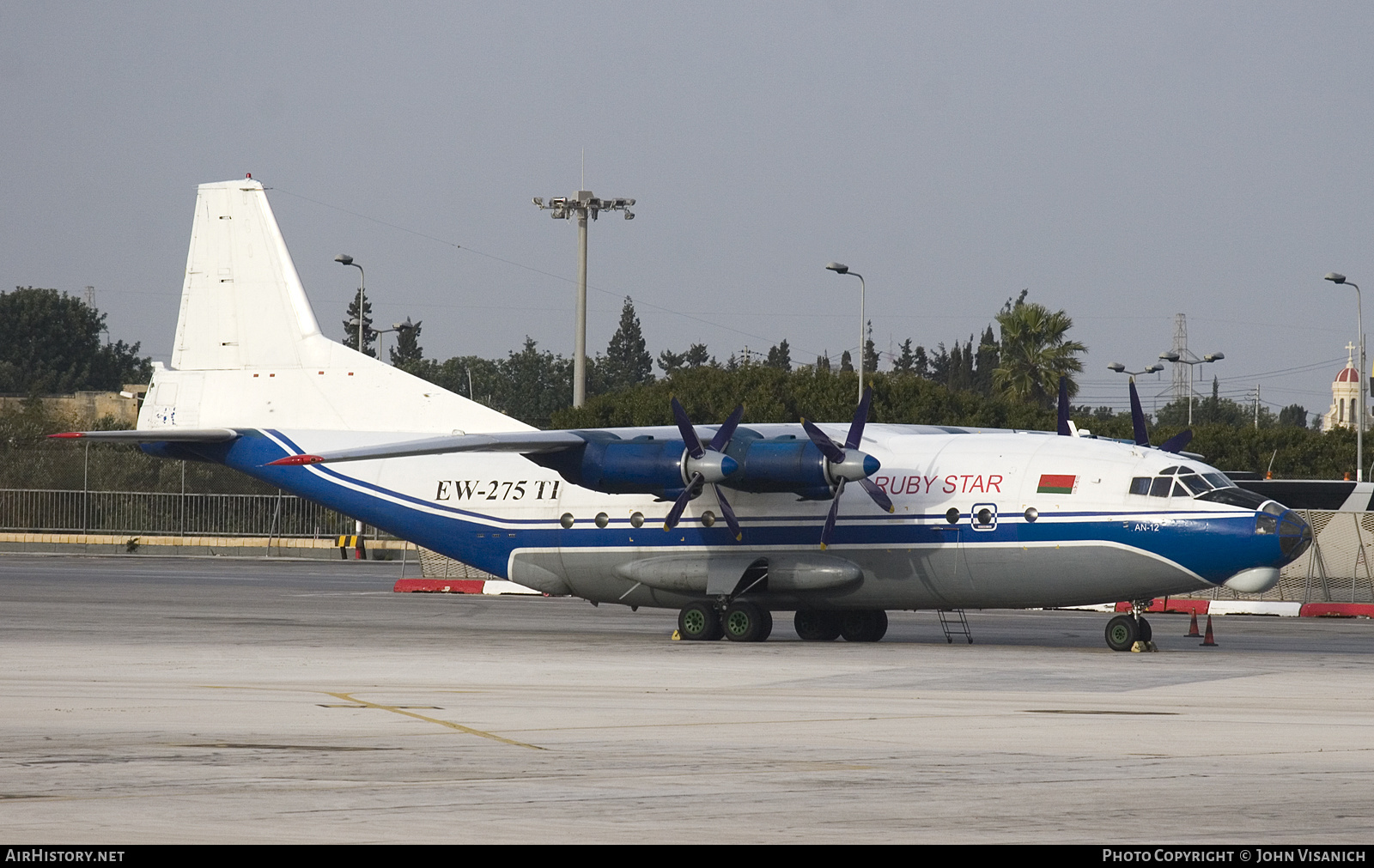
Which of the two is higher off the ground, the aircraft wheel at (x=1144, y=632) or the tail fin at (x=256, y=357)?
the tail fin at (x=256, y=357)

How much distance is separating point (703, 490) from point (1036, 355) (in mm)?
55476

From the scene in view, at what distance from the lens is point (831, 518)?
26312 mm

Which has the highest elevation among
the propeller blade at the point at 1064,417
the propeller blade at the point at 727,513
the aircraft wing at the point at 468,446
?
the propeller blade at the point at 1064,417

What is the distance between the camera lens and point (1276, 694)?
1836 centimetres

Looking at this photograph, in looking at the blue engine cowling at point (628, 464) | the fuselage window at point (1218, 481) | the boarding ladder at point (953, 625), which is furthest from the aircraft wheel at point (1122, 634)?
the blue engine cowling at point (628, 464)

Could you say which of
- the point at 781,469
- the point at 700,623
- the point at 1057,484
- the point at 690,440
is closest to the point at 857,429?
the point at 781,469

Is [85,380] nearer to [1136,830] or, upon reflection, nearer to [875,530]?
[875,530]

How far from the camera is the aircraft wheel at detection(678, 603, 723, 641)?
27.3 m

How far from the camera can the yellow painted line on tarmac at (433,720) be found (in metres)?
13.8

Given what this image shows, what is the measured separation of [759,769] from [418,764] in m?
2.64

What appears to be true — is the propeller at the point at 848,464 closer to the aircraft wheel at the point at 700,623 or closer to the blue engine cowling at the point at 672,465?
the blue engine cowling at the point at 672,465

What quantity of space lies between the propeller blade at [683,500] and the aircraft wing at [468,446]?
1.99 m

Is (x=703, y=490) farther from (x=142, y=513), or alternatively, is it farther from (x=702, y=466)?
(x=142, y=513)
